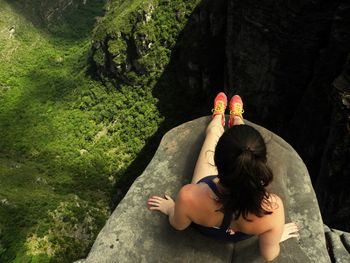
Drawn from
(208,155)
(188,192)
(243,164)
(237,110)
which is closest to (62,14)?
(237,110)

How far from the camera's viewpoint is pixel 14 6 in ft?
270

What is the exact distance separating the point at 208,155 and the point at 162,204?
91cm

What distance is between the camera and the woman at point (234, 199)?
3699 millimetres

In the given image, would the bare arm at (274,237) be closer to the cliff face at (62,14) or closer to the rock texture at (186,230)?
the rock texture at (186,230)

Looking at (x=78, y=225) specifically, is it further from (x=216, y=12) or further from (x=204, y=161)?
(x=204, y=161)

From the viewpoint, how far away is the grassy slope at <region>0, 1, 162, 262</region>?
101 feet

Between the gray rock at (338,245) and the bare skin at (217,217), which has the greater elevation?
the bare skin at (217,217)

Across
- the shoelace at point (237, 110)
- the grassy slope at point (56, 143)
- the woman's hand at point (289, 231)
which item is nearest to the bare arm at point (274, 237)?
the woman's hand at point (289, 231)

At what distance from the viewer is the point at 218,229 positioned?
187 inches

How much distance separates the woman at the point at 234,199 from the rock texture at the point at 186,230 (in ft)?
0.63

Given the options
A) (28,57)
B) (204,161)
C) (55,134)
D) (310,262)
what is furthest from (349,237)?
(28,57)

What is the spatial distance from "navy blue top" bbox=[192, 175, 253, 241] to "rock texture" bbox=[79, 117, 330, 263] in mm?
197

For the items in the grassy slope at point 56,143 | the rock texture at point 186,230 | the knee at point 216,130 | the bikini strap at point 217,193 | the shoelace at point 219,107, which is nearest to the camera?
the bikini strap at point 217,193

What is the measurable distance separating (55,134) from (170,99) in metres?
15.4
